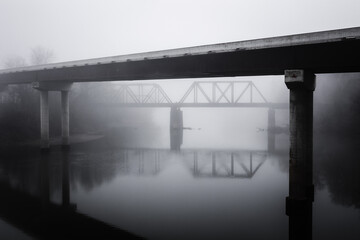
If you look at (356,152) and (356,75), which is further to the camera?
(356,75)

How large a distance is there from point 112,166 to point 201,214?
15928 millimetres

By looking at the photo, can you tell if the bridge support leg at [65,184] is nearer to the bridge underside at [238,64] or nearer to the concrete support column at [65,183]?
the concrete support column at [65,183]

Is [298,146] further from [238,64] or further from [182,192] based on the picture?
[182,192]

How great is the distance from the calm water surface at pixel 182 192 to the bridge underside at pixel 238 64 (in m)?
8.31

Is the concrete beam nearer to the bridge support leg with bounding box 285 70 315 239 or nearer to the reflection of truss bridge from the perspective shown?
the reflection of truss bridge

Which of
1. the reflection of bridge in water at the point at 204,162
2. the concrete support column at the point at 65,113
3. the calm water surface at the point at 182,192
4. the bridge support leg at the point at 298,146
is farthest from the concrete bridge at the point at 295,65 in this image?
the concrete support column at the point at 65,113

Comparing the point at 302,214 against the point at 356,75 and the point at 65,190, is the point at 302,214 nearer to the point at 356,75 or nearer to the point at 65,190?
the point at 65,190

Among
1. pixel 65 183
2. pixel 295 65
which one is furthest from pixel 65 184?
pixel 295 65

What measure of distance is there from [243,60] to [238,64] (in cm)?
46

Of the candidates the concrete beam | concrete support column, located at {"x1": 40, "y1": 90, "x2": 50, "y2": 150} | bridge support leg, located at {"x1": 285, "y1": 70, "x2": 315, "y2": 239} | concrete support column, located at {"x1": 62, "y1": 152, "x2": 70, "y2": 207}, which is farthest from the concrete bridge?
concrete support column, located at {"x1": 40, "y1": 90, "x2": 50, "y2": 150}

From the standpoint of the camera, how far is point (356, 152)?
1448 inches

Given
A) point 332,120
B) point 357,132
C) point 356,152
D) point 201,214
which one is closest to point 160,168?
point 201,214

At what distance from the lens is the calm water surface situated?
14383 mm

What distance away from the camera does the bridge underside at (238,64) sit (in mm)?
15812
